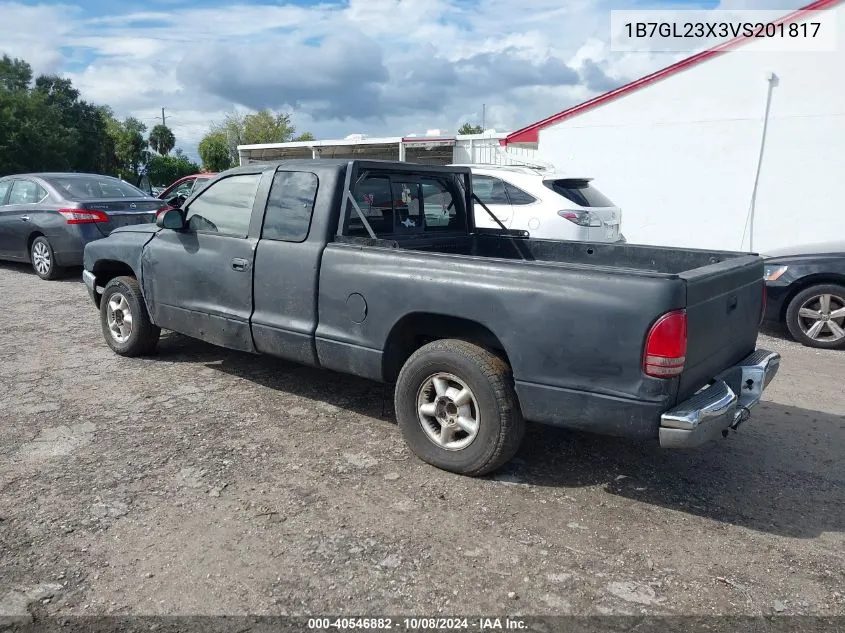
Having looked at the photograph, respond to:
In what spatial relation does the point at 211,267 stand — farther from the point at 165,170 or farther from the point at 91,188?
the point at 165,170

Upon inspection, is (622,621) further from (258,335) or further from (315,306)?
(258,335)

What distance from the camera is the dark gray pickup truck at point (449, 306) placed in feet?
11.0

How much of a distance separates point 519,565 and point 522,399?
2.78ft

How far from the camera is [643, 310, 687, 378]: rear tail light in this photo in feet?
10.6

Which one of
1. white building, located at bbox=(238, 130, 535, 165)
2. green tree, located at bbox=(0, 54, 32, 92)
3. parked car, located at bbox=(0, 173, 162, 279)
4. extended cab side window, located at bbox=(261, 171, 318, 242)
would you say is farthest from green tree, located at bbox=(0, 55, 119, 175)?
extended cab side window, located at bbox=(261, 171, 318, 242)

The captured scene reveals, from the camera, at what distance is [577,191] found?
8836 mm

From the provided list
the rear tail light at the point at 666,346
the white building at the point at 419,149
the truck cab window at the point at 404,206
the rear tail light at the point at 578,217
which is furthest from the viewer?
the white building at the point at 419,149

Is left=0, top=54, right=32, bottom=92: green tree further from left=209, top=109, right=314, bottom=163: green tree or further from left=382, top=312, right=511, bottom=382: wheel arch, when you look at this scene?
left=382, top=312, right=511, bottom=382: wheel arch

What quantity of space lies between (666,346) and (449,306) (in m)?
1.16

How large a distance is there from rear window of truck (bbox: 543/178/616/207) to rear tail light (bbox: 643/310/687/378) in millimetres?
5548

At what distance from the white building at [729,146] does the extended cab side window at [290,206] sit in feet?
30.7

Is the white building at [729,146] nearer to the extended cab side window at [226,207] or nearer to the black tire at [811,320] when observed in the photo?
the black tire at [811,320]

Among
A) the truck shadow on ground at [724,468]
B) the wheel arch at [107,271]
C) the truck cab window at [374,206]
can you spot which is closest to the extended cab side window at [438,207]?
the truck cab window at [374,206]

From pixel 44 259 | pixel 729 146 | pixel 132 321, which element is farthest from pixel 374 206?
pixel 729 146
